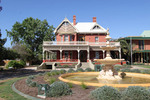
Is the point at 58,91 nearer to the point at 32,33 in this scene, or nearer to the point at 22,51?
the point at 22,51

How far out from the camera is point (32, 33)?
144ft

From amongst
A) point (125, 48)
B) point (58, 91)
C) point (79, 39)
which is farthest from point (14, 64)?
point (58, 91)

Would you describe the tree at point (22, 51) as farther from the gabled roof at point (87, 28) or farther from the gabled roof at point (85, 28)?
the gabled roof at point (87, 28)

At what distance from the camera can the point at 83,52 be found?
35906mm

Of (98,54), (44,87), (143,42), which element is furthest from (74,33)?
(44,87)

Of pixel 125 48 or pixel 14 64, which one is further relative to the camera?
pixel 125 48

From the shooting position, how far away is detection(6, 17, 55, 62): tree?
145 ft

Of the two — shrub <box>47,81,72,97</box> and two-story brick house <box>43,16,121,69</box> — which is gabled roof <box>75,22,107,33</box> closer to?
two-story brick house <box>43,16,121,69</box>

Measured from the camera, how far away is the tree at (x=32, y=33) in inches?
1740

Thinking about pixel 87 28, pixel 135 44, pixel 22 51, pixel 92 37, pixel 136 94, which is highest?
pixel 87 28

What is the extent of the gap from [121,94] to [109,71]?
528cm

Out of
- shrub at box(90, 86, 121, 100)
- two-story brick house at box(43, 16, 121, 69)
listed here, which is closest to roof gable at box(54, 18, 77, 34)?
two-story brick house at box(43, 16, 121, 69)

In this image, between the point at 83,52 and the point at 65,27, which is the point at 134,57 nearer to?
the point at 83,52

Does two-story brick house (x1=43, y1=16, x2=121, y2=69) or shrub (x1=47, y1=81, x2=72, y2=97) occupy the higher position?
two-story brick house (x1=43, y1=16, x2=121, y2=69)
